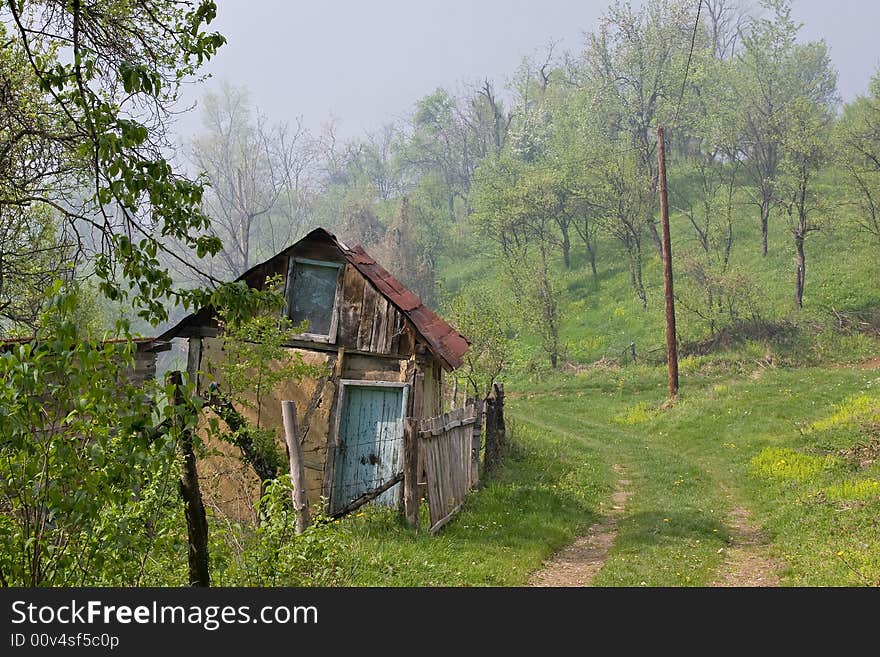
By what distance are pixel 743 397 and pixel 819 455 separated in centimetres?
775

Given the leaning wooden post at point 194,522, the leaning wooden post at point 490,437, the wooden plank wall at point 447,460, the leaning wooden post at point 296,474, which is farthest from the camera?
the leaning wooden post at point 490,437

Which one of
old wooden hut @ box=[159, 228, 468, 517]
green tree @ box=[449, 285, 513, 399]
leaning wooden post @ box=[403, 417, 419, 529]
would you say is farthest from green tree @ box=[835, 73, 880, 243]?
leaning wooden post @ box=[403, 417, 419, 529]

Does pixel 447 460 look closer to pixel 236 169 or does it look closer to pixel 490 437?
pixel 490 437

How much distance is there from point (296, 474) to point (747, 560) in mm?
6208

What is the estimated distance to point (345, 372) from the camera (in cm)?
1365

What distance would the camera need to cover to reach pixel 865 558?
8938 mm

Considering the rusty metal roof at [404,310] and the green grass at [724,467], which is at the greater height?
the rusty metal roof at [404,310]

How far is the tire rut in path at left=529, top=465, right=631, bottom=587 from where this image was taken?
9406 millimetres

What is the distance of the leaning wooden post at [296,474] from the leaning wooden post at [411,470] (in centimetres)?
161

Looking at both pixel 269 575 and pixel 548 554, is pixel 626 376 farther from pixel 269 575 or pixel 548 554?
pixel 269 575

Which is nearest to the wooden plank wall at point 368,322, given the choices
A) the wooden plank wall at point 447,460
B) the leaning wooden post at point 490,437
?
the wooden plank wall at point 447,460

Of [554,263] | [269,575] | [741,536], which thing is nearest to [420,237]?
[554,263]

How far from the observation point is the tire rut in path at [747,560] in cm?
922

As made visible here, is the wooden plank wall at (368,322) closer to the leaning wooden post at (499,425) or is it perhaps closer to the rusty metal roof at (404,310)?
the rusty metal roof at (404,310)
